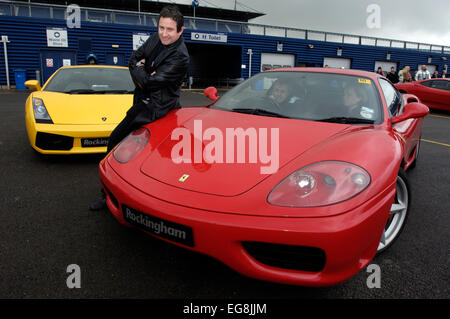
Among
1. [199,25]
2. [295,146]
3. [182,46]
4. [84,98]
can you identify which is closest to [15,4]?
[199,25]

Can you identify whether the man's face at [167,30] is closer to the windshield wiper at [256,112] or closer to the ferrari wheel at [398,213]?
the windshield wiper at [256,112]

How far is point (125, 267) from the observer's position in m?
1.95

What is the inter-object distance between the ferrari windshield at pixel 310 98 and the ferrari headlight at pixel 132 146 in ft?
2.37

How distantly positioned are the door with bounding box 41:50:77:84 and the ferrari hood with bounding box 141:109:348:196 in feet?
68.2

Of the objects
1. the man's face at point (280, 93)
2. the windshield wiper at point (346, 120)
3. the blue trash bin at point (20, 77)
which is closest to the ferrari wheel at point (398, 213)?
the windshield wiper at point (346, 120)

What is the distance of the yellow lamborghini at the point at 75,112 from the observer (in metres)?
3.74

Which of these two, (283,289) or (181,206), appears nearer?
(181,206)

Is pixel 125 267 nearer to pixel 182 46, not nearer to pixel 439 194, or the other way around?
pixel 182 46

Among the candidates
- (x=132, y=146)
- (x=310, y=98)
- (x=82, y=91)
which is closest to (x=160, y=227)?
(x=132, y=146)

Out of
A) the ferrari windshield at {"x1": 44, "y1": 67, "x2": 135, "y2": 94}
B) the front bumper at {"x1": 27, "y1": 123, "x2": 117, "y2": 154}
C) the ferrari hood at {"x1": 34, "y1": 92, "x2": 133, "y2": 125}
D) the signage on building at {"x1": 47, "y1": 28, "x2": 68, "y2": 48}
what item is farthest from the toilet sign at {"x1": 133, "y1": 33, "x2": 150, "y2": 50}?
the front bumper at {"x1": 27, "y1": 123, "x2": 117, "y2": 154}

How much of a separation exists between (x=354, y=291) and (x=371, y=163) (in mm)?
700

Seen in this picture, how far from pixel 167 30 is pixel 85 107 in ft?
6.83

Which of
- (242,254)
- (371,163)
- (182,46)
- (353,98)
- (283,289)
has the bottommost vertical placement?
(283,289)

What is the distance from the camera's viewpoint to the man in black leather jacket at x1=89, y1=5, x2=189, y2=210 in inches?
101
